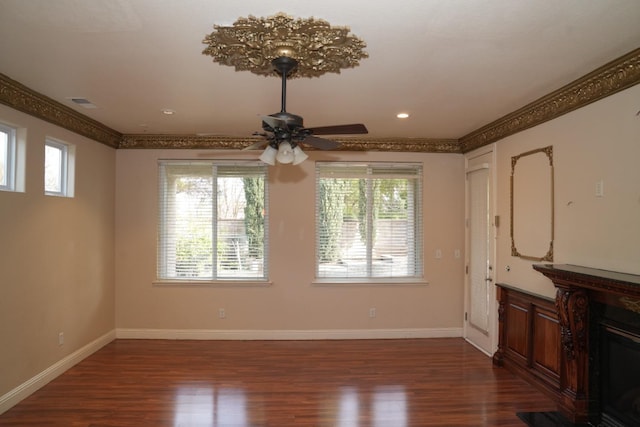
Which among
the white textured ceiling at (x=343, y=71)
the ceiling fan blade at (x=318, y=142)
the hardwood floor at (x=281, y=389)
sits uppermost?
the white textured ceiling at (x=343, y=71)

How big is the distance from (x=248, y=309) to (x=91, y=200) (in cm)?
238

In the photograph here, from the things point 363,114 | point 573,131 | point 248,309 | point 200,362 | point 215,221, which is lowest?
point 200,362

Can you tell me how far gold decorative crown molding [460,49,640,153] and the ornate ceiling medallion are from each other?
1809mm

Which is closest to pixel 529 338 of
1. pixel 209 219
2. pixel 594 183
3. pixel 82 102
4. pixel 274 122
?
pixel 594 183

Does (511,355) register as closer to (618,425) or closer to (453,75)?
(618,425)

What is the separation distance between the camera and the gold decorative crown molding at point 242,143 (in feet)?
17.5

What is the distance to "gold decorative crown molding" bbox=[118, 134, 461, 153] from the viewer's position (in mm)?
5348

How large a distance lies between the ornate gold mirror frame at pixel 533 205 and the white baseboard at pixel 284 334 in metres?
1.84

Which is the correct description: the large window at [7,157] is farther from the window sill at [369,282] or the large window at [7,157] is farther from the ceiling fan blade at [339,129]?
the window sill at [369,282]

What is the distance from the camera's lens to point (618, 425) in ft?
9.52

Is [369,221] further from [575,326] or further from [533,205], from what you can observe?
[575,326]

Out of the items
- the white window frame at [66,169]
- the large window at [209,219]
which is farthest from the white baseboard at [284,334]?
the white window frame at [66,169]

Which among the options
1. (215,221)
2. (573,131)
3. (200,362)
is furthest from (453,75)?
(200,362)

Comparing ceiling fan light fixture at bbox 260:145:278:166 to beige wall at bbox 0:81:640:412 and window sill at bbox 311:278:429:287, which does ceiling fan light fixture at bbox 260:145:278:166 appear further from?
window sill at bbox 311:278:429:287
